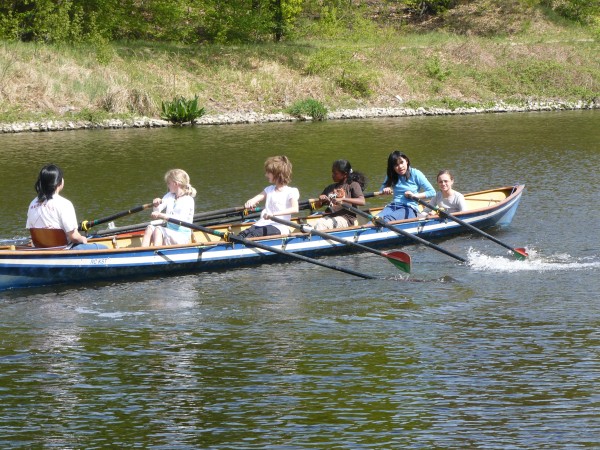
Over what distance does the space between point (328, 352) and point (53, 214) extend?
14.7 ft

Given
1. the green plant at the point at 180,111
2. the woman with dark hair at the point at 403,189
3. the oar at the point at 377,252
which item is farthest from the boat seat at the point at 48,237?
the green plant at the point at 180,111

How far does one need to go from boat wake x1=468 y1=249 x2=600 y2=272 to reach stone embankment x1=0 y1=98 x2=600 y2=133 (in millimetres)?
22055

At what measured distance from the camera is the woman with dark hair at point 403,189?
16375mm

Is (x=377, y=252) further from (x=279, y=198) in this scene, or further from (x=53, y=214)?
(x=53, y=214)

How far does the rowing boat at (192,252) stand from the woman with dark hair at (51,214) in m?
0.29

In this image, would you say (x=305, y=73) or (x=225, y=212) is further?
(x=305, y=73)

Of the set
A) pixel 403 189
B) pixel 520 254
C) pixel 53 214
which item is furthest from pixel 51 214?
pixel 520 254

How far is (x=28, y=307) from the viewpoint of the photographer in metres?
12.7

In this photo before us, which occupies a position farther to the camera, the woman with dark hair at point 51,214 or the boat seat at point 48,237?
the boat seat at point 48,237

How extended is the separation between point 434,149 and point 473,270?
569 inches

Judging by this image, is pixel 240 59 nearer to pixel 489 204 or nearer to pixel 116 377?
pixel 489 204

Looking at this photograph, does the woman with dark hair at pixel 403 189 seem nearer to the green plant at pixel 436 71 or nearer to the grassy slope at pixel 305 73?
the grassy slope at pixel 305 73

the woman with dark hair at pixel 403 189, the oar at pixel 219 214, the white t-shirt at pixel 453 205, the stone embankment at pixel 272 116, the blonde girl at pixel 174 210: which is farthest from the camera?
the stone embankment at pixel 272 116

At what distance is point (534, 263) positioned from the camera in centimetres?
1495
